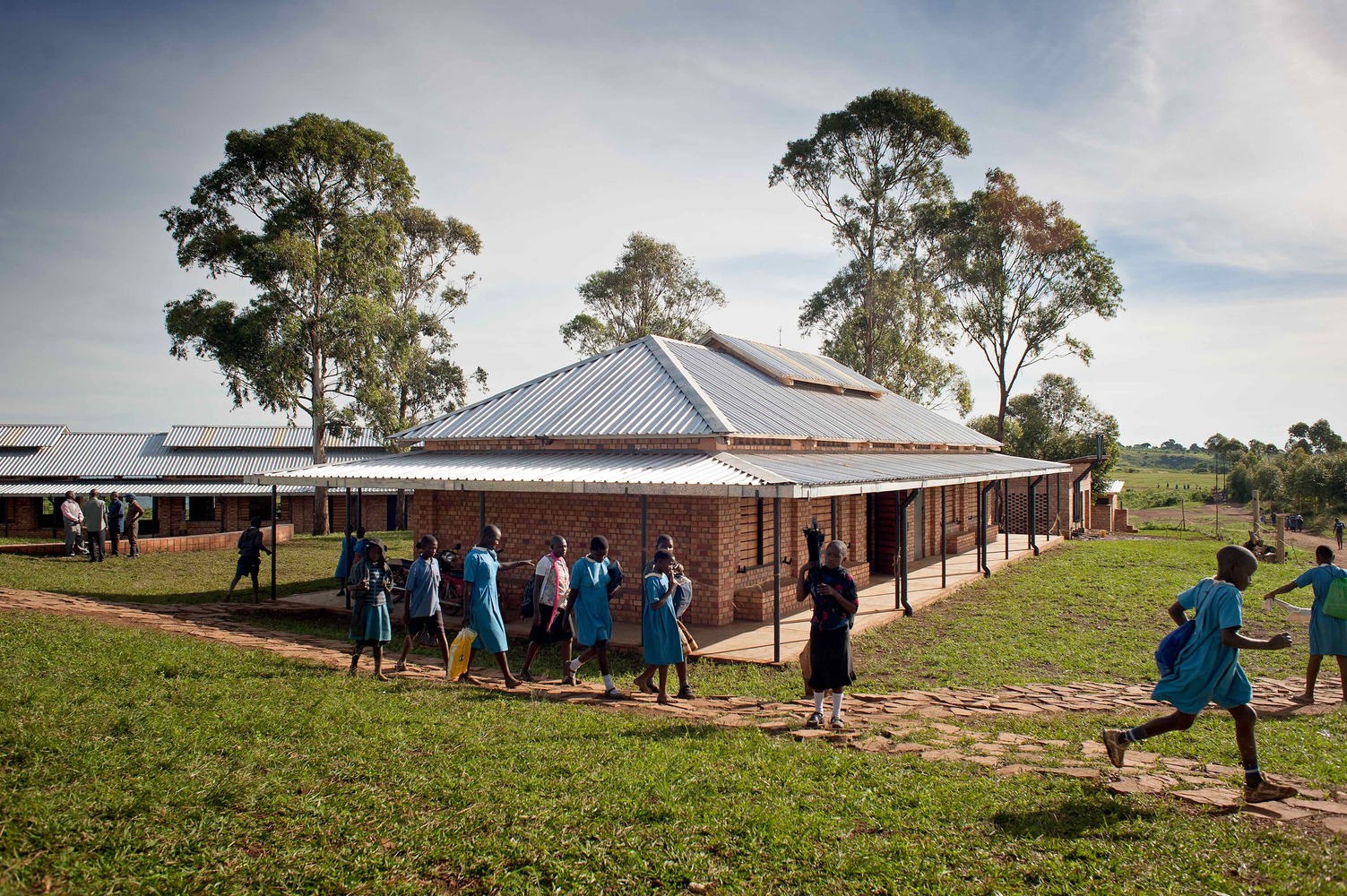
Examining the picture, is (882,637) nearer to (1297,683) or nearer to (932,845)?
(1297,683)

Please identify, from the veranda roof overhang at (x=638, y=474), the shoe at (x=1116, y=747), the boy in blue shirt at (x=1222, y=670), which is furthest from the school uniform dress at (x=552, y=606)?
the boy in blue shirt at (x=1222, y=670)

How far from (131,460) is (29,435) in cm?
515

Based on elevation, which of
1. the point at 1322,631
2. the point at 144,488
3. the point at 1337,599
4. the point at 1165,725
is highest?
the point at 144,488

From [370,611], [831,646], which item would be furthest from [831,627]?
[370,611]

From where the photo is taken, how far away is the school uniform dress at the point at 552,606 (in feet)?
28.1

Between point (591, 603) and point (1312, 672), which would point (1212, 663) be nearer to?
point (1312, 672)

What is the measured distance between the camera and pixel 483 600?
27.3ft

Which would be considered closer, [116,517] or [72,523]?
[72,523]

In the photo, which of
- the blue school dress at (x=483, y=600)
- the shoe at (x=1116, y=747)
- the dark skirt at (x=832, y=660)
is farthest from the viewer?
the blue school dress at (x=483, y=600)

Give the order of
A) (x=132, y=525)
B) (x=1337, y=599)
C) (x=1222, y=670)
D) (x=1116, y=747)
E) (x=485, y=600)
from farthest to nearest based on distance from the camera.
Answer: (x=132, y=525), (x=485, y=600), (x=1337, y=599), (x=1116, y=747), (x=1222, y=670)

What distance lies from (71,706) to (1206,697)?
844 centimetres

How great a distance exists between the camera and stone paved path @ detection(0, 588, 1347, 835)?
538 cm

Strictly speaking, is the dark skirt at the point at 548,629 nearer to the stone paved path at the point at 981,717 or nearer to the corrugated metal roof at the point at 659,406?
the stone paved path at the point at 981,717

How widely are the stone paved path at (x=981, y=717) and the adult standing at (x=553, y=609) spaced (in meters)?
0.36
